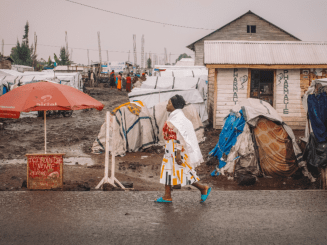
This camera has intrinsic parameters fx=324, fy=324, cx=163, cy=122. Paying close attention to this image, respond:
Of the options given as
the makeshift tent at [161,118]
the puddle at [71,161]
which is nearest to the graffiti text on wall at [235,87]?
the makeshift tent at [161,118]

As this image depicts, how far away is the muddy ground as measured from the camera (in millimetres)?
6979

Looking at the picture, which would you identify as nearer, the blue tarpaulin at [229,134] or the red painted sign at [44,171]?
the red painted sign at [44,171]

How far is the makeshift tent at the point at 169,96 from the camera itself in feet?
42.9

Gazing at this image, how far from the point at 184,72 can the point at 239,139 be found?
15.2m

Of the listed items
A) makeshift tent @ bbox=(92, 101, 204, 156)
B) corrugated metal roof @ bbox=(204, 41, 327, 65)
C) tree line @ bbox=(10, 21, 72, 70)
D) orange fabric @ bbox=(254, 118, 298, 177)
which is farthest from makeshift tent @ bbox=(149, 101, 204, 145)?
tree line @ bbox=(10, 21, 72, 70)

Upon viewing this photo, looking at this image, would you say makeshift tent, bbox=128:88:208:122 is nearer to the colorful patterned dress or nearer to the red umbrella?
the red umbrella

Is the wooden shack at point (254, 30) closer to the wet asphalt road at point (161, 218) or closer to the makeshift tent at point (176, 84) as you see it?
the makeshift tent at point (176, 84)

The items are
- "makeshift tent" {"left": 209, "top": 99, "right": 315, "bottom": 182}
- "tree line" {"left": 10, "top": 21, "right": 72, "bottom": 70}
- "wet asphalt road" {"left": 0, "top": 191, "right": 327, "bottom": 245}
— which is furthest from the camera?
"tree line" {"left": 10, "top": 21, "right": 72, "bottom": 70}

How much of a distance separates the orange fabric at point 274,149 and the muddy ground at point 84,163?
0.24 metres

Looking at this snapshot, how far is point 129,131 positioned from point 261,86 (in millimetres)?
6119

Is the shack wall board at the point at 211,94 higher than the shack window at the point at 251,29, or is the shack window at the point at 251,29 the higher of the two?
the shack window at the point at 251,29

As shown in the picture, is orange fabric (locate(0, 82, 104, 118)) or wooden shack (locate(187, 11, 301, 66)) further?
wooden shack (locate(187, 11, 301, 66))

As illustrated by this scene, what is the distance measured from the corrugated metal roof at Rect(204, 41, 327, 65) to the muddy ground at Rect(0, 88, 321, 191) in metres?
2.76

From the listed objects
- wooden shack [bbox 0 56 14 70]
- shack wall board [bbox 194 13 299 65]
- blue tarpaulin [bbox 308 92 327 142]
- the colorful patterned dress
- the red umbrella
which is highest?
shack wall board [bbox 194 13 299 65]
